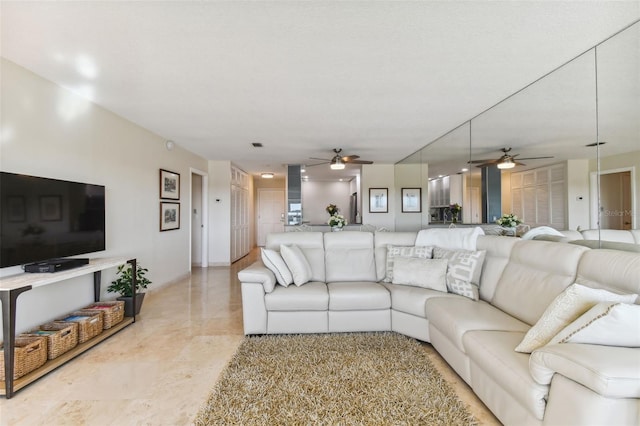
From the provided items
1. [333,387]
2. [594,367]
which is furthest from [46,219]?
[594,367]

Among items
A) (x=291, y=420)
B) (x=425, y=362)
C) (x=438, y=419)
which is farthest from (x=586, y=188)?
(x=291, y=420)

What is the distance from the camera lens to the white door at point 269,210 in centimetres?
1008

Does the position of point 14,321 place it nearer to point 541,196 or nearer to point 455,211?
point 541,196

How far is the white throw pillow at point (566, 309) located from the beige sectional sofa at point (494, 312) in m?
0.04

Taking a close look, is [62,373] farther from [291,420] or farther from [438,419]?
[438,419]

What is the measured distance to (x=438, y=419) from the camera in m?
1.59

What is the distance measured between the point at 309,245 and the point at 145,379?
6.38ft

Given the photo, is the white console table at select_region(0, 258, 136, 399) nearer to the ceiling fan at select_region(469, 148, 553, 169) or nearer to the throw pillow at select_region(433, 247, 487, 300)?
the throw pillow at select_region(433, 247, 487, 300)

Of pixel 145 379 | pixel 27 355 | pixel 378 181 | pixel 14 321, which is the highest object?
pixel 378 181

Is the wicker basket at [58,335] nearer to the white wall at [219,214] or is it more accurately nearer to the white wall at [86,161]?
the white wall at [86,161]

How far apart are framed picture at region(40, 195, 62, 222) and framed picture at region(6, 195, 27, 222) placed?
15cm

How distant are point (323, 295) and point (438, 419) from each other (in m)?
1.33

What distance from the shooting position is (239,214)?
729 centimetres

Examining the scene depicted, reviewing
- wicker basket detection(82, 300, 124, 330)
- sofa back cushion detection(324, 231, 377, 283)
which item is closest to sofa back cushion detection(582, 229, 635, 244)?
sofa back cushion detection(324, 231, 377, 283)
